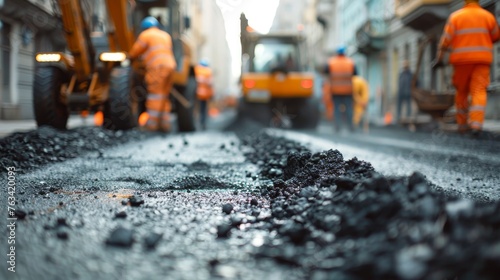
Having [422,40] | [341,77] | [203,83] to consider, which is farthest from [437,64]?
[422,40]

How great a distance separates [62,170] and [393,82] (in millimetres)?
24014

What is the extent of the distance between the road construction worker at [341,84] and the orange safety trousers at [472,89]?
371 cm

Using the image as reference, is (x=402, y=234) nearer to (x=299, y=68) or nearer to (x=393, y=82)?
(x=299, y=68)

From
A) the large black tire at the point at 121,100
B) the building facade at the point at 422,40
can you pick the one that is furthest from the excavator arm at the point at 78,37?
the building facade at the point at 422,40

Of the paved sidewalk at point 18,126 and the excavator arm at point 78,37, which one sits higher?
the excavator arm at point 78,37

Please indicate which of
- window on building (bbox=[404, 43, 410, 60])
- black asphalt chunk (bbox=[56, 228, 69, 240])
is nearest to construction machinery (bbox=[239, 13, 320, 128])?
window on building (bbox=[404, 43, 410, 60])

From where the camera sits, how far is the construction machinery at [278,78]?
1388 centimetres

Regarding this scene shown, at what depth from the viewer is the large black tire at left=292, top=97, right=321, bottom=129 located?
14203 millimetres

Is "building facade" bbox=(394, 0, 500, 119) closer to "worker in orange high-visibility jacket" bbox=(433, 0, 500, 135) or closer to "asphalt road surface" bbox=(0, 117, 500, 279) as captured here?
"worker in orange high-visibility jacket" bbox=(433, 0, 500, 135)

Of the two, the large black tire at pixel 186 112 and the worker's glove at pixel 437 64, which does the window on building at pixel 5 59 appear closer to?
the large black tire at pixel 186 112

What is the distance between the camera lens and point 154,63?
29.2ft

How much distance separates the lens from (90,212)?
256 centimetres

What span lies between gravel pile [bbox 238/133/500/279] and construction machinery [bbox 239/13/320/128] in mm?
11268

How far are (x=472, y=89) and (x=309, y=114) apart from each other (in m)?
6.55
